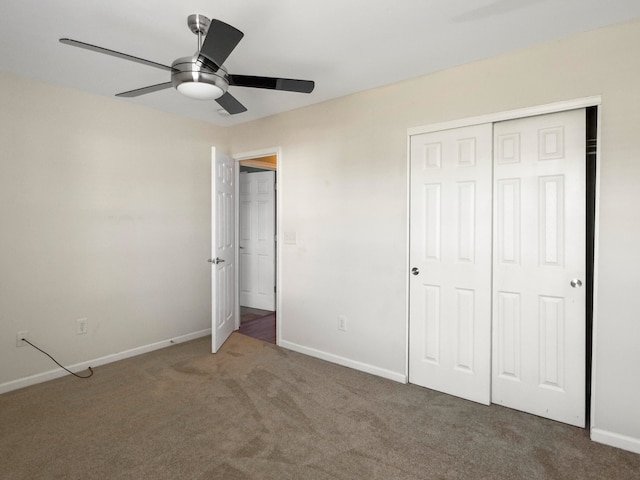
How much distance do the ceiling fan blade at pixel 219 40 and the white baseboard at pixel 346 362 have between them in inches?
102

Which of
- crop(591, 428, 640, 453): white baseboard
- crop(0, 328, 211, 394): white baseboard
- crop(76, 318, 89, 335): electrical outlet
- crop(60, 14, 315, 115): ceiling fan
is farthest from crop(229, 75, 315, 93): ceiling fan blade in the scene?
crop(0, 328, 211, 394): white baseboard

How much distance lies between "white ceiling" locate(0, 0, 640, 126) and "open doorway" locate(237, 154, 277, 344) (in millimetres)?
2547

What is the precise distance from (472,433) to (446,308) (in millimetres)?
858

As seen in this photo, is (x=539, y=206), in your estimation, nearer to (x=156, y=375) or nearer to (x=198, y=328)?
(x=156, y=375)

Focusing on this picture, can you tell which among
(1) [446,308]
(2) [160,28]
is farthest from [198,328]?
(2) [160,28]

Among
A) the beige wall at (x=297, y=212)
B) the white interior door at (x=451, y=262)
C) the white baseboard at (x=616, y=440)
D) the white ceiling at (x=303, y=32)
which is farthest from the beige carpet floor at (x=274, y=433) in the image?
the white ceiling at (x=303, y=32)

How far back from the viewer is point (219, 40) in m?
1.62

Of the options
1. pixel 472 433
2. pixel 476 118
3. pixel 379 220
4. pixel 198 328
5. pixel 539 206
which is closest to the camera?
pixel 472 433

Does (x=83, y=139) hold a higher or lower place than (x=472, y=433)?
higher

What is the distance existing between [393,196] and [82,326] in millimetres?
2979

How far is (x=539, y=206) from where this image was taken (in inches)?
93.4

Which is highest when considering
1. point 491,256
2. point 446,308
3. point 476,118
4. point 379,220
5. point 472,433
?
point 476,118

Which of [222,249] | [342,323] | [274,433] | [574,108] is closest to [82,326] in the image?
[222,249]

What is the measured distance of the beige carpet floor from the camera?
1890 millimetres
